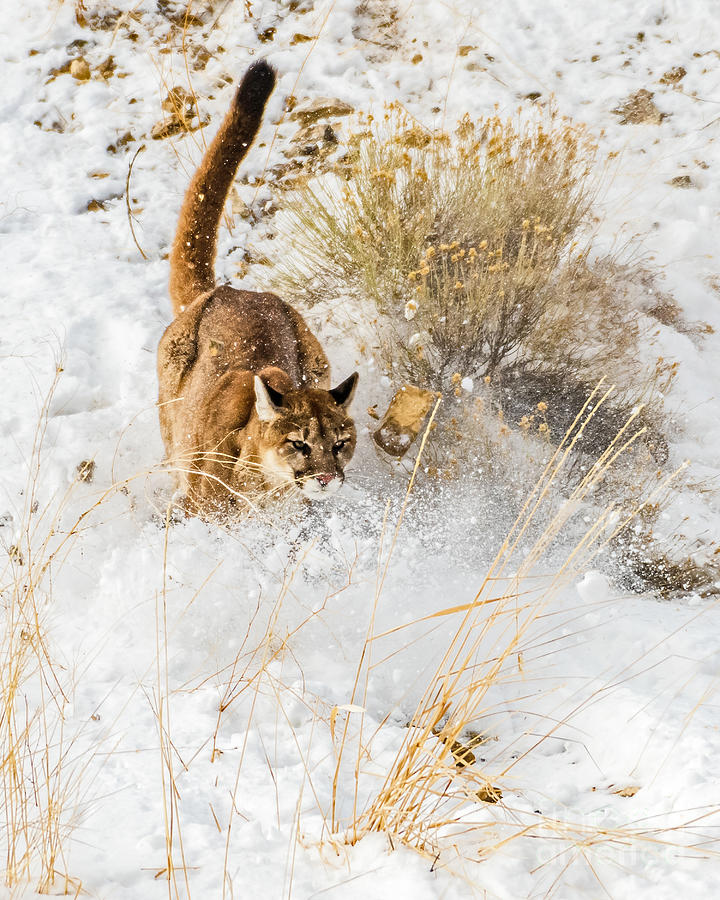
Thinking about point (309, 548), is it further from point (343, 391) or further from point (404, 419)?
point (404, 419)

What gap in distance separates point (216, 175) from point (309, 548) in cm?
235

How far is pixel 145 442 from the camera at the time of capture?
4.12 m

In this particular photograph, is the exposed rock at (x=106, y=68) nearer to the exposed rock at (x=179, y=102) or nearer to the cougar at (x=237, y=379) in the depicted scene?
the exposed rock at (x=179, y=102)

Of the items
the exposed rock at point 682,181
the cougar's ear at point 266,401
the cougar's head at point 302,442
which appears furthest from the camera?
the exposed rock at point 682,181

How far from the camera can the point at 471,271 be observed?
158 inches

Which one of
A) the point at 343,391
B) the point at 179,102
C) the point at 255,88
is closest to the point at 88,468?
the point at 343,391

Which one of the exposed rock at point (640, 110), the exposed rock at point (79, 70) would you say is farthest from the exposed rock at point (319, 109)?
the exposed rock at point (640, 110)

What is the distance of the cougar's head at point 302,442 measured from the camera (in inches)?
124

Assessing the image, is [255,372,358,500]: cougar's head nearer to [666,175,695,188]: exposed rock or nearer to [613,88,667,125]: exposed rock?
[666,175,695,188]: exposed rock

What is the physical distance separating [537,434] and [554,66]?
4.10 meters

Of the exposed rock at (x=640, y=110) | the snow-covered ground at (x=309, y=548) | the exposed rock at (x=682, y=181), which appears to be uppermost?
the exposed rock at (x=640, y=110)

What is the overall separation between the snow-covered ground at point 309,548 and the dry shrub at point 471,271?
369 mm

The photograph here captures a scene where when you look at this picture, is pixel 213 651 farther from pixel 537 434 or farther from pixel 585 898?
pixel 537 434

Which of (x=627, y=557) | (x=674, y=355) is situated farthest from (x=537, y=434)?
(x=674, y=355)
